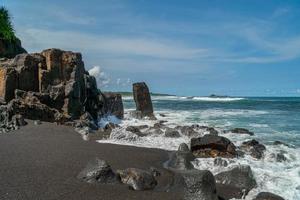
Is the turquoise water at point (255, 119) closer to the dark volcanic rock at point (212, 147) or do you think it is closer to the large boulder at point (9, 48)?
the dark volcanic rock at point (212, 147)

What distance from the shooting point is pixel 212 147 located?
13945mm

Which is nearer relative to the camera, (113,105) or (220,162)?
(220,162)

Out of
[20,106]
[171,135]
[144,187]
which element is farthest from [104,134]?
[144,187]

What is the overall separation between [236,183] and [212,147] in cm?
428

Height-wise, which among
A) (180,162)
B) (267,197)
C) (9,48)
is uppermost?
(9,48)

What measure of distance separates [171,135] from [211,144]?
5059 millimetres

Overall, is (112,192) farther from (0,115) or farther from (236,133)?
(236,133)

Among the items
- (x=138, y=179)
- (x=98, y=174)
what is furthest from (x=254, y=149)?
(x=98, y=174)

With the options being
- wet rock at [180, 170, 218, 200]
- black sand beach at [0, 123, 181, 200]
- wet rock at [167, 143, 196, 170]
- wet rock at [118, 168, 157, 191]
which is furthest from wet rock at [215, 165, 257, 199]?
wet rock at [118, 168, 157, 191]

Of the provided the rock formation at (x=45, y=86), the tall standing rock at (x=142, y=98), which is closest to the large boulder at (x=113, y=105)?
the tall standing rock at (x=142, y=98)

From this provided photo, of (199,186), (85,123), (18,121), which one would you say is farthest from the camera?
(85,123)

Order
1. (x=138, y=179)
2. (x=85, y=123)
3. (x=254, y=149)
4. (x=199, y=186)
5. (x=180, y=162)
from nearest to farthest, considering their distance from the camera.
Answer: (x=199, y=186)
(x=138, y=179)
(x=180, y=162)
(x=254, y=149)
(x=85, y=123)

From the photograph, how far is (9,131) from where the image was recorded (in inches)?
606

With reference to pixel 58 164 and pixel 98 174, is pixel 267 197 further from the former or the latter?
pixel 58 164
